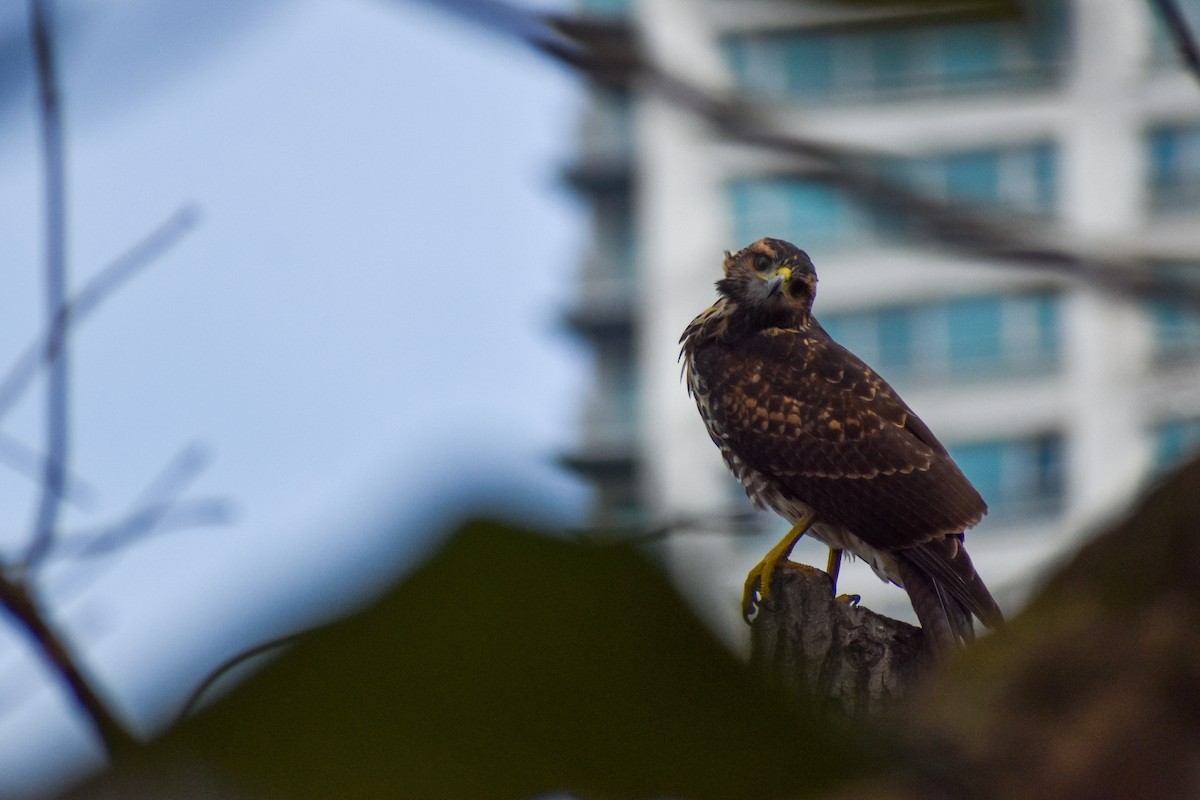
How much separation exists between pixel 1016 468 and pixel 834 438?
3796cm

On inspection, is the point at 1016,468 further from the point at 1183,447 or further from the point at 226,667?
the point at 226,667

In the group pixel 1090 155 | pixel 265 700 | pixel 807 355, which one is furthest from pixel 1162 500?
pixel 1090 155

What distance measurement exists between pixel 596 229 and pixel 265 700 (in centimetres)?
4736

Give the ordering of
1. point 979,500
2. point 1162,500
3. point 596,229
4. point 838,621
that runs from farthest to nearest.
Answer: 1. point 596,229
2. point 979,500
3. point 838,621
4. point 1162,500

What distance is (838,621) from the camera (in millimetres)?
3154

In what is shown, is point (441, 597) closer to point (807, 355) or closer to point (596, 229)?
point (807, 355)

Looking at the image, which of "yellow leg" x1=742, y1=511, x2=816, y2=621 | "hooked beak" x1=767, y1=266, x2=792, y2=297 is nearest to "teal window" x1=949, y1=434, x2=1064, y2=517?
"hooked beak" x1=767, y1=266, x2=792, y2=297

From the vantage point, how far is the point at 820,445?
196 inches

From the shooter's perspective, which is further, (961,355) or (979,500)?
(961,355)

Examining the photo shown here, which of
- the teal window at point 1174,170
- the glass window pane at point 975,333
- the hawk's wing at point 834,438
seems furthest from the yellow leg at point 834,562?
the glass window pane at point 975,333

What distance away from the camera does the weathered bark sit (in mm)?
2207

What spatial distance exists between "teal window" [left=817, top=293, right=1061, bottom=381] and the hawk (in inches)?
1418

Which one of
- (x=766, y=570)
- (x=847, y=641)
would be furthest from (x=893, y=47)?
(x=766, y=570)

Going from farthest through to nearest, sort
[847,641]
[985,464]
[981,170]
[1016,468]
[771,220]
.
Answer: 1. [1016,468]
2. [771,220]
3. [985,464]
4. [981,170]
5. [847,641]
